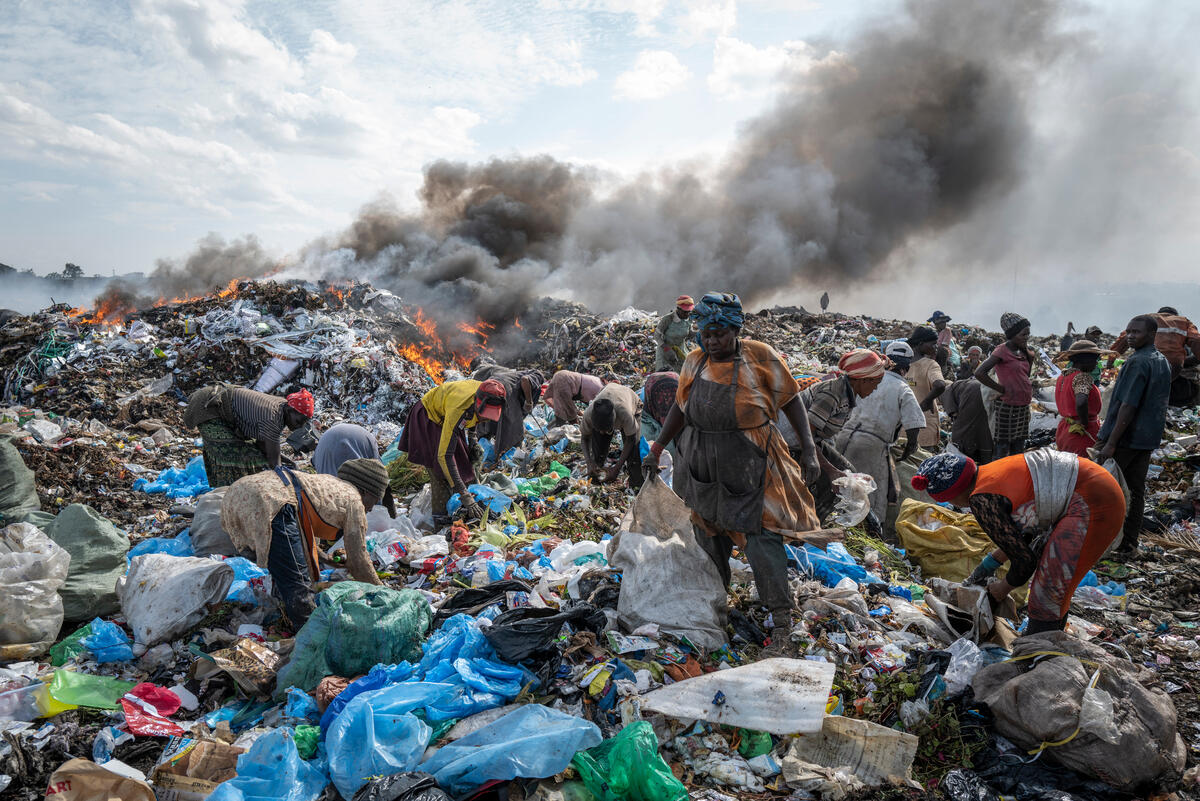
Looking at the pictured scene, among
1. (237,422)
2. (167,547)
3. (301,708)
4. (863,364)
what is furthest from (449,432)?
(863,364)

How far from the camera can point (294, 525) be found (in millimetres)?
3393

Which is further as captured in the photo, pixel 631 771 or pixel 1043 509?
pixel 1043 509

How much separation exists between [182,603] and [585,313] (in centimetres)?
1325

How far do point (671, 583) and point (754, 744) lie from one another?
2.87 feet

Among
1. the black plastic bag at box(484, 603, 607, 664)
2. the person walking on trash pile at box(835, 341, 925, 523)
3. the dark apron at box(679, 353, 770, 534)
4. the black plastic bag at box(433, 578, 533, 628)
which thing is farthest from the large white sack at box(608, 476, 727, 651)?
the person walking on trash pile at box(835, 341, 925, 523)

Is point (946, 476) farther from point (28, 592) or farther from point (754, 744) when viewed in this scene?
point (28, 592)

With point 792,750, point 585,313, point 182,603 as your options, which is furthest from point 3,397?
point 792,750

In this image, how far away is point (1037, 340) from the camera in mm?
15477

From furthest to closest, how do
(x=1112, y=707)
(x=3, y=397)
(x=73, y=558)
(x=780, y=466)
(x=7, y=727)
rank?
(x=3, y=397)
(x=73, y=558)
(x=780, y=466)
(x=7, y=727)
(x=1112, y=707)

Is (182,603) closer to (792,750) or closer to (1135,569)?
(792,750)

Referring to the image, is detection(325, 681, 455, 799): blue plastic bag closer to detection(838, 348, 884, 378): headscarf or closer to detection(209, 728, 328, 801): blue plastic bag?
detection(209, 728, 328, 801): blue plastic bag

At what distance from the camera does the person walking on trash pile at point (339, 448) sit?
489 centimetres

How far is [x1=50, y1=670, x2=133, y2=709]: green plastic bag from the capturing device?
3.00 m

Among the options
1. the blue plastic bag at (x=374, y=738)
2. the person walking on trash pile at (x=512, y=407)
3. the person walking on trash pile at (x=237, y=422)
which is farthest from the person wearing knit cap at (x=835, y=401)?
the person walking on trash pile at (x=237, y=422)
